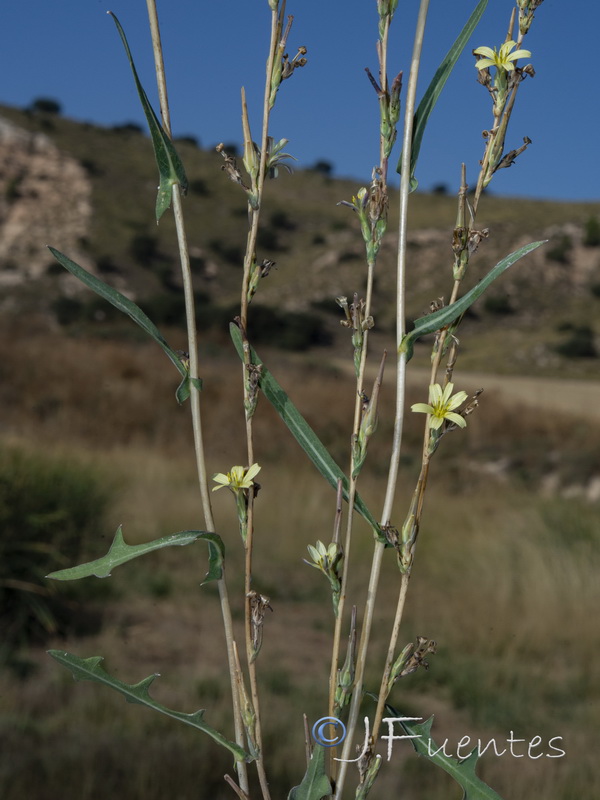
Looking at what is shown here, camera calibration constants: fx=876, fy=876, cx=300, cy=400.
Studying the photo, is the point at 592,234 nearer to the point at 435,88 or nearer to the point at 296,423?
the point at 435,88

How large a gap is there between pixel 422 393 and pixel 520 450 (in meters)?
1.49

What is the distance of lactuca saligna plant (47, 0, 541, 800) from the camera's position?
852 mm

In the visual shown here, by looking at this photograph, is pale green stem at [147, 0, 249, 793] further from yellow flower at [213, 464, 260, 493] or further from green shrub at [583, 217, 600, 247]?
green shrub at [583, 217, 600, 247]

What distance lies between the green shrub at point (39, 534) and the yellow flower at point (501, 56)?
13.3 feet

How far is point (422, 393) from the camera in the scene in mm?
11859

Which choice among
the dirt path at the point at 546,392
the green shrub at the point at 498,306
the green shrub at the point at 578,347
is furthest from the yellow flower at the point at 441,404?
the green shrub at the point at 498,306

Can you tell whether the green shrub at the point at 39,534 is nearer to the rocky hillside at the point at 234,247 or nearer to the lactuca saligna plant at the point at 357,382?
the lactuca saligna plant at the point at 357,382

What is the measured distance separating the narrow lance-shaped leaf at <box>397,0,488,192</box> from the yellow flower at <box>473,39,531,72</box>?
2 centimetres

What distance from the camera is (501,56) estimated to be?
3.08 feet

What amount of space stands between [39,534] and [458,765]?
15.4 feet

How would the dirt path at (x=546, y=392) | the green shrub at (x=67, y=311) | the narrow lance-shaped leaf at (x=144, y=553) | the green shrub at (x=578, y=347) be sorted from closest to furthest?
the narrow lance-shaped leaf at (x=144, y=553), the dirt path at (x=546, y=392), the green shrub at (x=67, y=311), the green shrub at (x=578, y=347)

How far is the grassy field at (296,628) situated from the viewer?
3295 millimetres

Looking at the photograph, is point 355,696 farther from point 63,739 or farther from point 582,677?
point 582,677

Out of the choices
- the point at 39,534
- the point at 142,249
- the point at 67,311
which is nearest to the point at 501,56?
the point at 39,534
